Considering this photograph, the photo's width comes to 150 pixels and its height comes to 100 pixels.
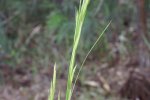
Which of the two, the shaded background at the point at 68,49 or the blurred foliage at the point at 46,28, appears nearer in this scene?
the shaded background at the point at 68,49

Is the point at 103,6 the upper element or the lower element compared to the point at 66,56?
upper

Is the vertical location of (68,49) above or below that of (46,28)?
below

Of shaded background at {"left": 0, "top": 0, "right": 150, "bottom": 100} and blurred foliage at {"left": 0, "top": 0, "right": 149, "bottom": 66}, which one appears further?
blurred foliage at {"left": 0, "top": 0, "right": 149, "bottom": 66}

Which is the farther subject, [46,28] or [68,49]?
[46,28]

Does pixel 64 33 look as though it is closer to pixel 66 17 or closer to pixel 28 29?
pixel 66 17

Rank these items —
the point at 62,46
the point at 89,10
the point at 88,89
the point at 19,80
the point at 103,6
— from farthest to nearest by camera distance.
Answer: the point at 62,46, the point at 19,80, the point at 88,89, the point at 89,10, the point at 103,6

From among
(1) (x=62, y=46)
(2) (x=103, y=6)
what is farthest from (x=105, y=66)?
(2) (x=103, y=6)

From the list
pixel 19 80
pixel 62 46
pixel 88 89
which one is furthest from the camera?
pixel 62 46

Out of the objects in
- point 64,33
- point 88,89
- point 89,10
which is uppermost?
point 89,10
